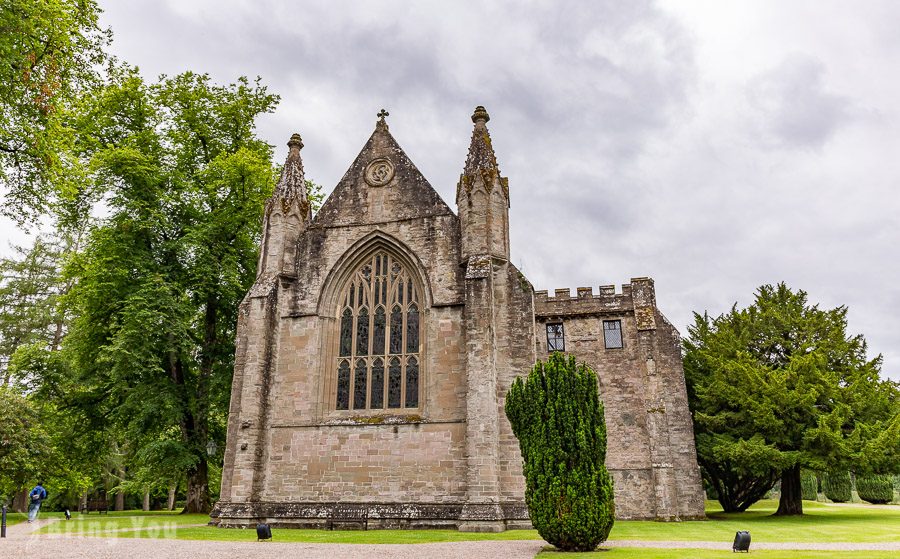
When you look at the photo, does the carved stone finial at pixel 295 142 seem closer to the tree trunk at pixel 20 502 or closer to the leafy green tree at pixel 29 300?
the leafy green tree at pixel 29 300

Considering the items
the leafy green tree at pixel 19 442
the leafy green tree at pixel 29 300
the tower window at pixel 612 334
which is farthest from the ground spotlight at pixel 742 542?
the leafy green tree at pixel 29 300

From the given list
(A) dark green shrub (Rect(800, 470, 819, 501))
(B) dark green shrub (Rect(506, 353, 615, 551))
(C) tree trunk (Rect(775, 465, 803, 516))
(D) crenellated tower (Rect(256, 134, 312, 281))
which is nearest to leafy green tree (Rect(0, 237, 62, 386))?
(D) crenellated tower (Rect(256, 134, 312, 281))

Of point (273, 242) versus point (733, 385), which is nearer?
point (273, 242)

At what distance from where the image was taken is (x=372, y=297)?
20172 mm

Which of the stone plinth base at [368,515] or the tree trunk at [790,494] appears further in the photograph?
the tree trunk at [790,494]

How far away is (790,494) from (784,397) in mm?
5213

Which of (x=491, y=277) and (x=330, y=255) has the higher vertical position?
(x=330, y=255)

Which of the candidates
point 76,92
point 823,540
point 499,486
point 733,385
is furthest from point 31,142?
point 733,385

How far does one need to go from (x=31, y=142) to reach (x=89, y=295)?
10183 millimetres

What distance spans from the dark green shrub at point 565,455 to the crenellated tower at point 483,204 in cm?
719

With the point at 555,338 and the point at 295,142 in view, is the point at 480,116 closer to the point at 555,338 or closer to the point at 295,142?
the point at 295,142

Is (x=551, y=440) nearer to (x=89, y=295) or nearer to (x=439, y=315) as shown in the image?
(x=439, y=315)

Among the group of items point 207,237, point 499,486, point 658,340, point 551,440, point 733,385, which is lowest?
point 499,486

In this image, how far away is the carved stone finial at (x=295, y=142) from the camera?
72.4 ft
